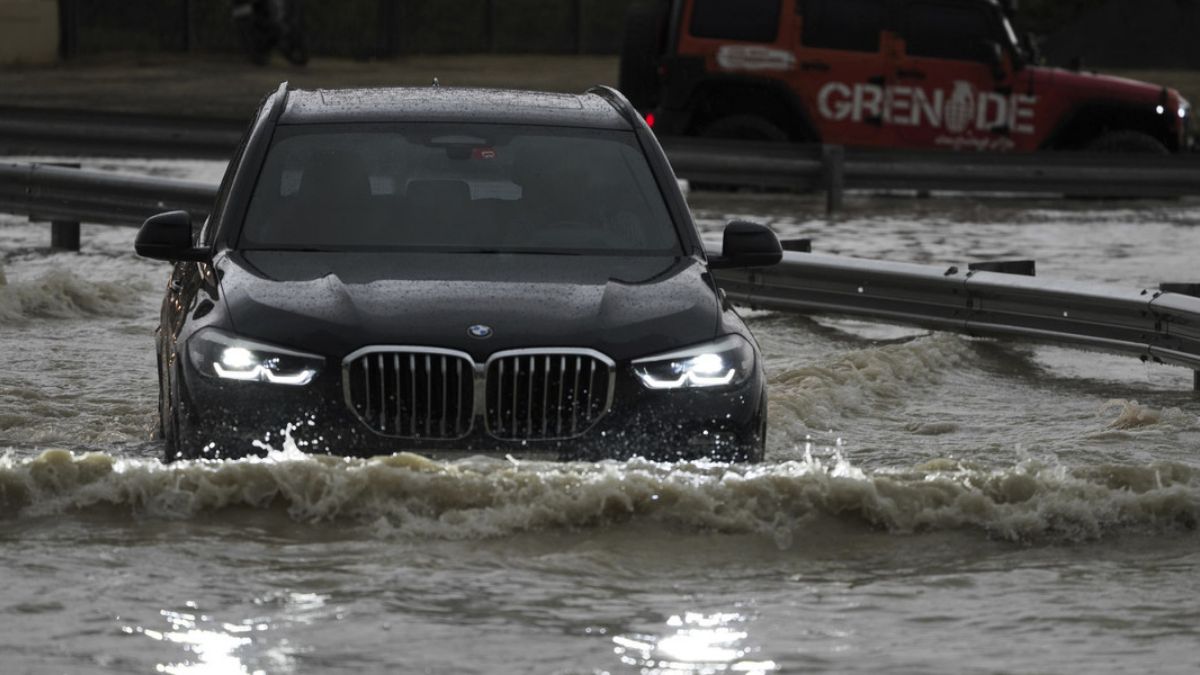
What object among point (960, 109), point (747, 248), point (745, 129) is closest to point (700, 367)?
point (747, 248)

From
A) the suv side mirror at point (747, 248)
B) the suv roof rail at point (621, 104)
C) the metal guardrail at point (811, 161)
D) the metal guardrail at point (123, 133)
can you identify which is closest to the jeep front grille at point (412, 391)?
the suv side mirror at point (747, 248)

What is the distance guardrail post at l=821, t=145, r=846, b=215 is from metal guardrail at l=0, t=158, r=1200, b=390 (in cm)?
821

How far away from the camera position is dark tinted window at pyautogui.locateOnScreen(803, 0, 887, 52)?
80.7 ft

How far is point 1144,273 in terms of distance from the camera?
57.4ft

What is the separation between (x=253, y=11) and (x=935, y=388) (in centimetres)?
3388

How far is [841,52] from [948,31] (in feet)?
3.35

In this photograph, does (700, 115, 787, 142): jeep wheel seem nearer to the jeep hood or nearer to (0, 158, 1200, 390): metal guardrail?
the jeep hood

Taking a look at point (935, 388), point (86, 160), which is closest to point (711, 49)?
point (86, 160)

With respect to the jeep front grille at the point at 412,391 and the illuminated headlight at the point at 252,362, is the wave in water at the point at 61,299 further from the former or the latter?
the jeep front grille at the point at 412,391

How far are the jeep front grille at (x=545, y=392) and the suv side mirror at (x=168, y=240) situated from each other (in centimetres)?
143

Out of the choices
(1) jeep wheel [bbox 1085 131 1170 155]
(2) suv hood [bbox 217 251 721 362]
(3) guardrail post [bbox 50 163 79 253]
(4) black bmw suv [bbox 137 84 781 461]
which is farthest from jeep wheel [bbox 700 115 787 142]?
(2) suv hood [bbox 217 251 721 362]

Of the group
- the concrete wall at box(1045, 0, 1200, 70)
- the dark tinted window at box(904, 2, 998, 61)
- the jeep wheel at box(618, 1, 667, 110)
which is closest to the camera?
the dark tinted window at box(904, 2, 998, 61)

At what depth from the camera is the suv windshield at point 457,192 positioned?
857 cm

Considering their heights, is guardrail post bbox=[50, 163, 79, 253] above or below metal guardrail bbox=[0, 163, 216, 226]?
below
